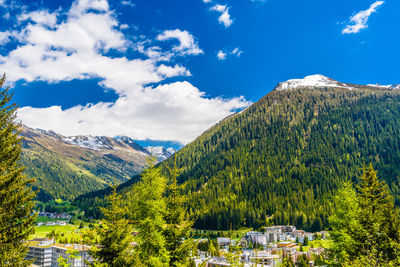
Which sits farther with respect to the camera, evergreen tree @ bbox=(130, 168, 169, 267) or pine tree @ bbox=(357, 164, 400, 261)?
pine tree @ bbox=(357, 164, 400, 261)

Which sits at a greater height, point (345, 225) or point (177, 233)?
point (345, 225)

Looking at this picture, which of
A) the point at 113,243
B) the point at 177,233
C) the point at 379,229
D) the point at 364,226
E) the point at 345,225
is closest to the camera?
the point at 113,243

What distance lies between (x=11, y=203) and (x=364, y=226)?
29.7 metres

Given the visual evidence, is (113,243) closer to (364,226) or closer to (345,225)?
(345,225)

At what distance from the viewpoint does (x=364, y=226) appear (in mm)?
26609

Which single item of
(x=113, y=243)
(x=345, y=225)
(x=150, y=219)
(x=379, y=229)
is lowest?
(x=113, y=243)

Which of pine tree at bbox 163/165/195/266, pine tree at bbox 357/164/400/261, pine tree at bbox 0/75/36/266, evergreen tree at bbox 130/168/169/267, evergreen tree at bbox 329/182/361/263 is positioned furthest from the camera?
evergreen tree at bbox 329/182/361/263

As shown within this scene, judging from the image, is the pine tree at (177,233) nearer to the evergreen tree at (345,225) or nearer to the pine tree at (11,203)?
the pine tree at (11,203)

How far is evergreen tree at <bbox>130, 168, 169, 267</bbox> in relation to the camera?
2156 centimetres

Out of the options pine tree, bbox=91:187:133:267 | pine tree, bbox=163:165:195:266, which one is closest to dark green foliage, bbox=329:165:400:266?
pine tree, bbox=163:165:195:266

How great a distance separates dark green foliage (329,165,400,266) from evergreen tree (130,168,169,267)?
16448mm

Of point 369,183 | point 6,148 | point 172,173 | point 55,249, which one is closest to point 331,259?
point 369,183

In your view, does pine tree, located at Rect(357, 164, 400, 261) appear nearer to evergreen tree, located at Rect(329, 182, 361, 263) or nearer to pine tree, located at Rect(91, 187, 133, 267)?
evergreen tree, located at Rect(329, 182, 361, 263)

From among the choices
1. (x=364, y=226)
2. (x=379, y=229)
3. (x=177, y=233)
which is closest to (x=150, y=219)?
(x=177, y=233)
